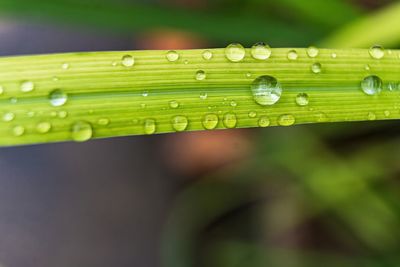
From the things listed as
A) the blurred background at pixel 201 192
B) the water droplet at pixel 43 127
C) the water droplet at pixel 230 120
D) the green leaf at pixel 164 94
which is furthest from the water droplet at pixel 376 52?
the blurred background at pixel 201 192

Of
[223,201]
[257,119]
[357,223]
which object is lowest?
[257,119]

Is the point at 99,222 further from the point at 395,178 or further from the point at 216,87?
the point at 216,87

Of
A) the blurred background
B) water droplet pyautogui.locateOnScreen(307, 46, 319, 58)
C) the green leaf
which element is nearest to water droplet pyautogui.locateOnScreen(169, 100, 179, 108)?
the green leaf

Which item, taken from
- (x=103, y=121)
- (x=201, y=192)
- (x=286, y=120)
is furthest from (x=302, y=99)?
(x=201, y=192)

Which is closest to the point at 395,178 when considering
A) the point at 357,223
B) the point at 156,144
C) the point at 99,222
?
the point at 357,223

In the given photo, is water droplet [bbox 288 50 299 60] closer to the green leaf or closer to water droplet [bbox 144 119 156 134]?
the green leaf

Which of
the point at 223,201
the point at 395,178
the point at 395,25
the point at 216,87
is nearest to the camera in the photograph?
the point at 216,87

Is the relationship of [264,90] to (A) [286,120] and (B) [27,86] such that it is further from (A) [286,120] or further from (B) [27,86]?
(B) [27,86]
